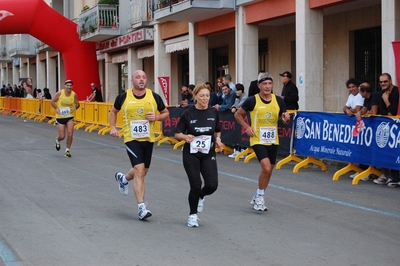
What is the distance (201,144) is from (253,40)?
16.6 m

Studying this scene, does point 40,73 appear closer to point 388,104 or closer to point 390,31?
point 390,31

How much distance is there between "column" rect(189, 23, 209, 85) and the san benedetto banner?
44.9 feet

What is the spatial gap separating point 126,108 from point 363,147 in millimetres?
5458

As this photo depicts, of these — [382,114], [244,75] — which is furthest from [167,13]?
[382,114]

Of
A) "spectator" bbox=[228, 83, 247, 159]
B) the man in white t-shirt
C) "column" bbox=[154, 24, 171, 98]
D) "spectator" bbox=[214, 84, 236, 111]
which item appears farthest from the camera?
"column" bbox=[154, 24, 171, 98]

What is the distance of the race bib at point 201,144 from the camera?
28.3 ft

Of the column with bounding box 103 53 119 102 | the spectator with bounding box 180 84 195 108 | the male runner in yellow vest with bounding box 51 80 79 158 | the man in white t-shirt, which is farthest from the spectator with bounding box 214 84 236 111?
the column with bounding box 103 53 119 102

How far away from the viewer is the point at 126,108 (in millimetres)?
9164

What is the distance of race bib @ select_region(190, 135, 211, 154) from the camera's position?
8633mm

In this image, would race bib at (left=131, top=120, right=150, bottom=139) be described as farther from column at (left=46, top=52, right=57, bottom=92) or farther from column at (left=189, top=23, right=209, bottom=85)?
Answer: column at (left=46, top=52, right=57, bottom=92)

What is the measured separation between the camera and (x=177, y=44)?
99.7ft

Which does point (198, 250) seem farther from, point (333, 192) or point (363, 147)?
point (363, 147)

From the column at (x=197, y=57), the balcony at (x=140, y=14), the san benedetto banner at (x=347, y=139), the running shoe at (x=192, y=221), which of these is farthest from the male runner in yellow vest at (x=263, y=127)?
the balcony at (x=140, y=14)

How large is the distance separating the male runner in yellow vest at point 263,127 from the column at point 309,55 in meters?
11.2
